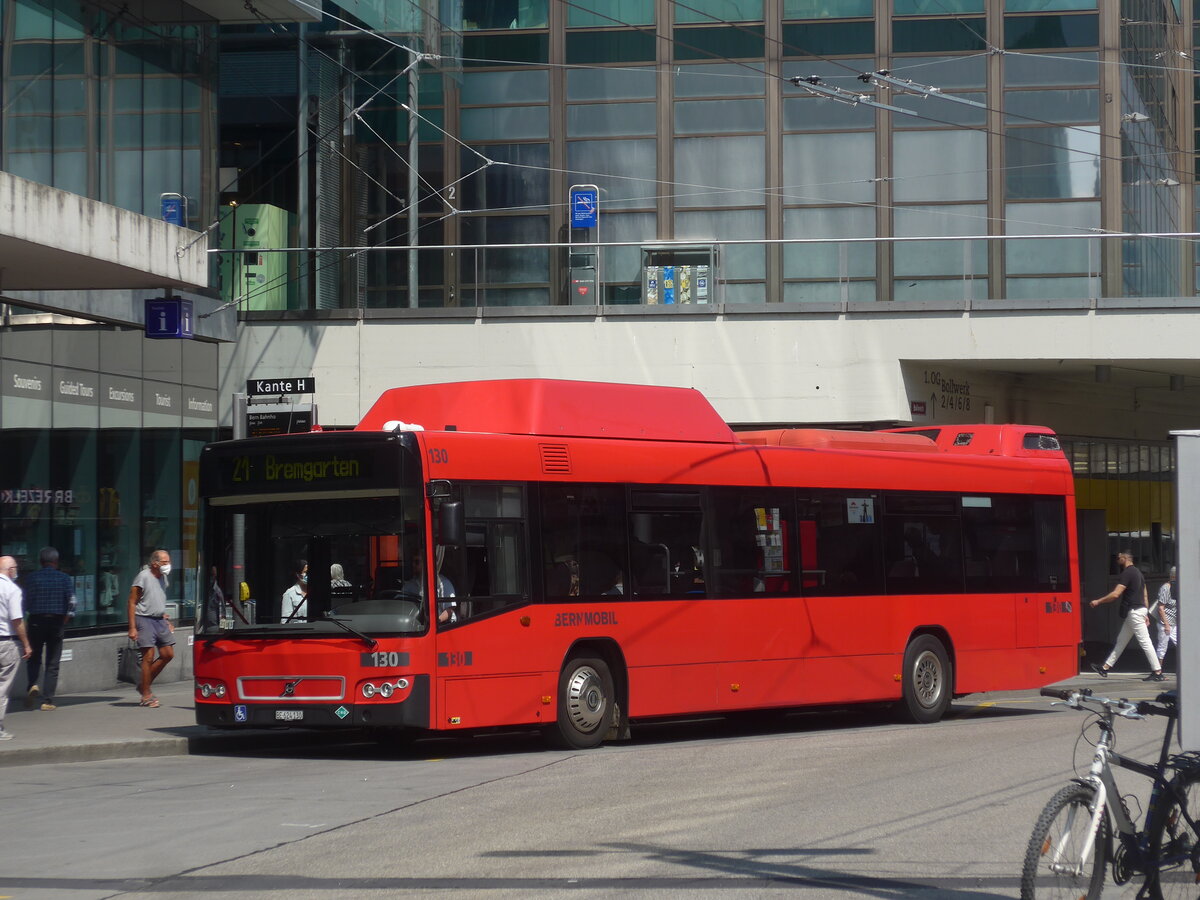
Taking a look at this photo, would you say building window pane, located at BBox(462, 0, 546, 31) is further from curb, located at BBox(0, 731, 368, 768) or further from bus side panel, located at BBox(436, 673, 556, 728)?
bus side panel, located at BBox(436, 673, 556, 728)

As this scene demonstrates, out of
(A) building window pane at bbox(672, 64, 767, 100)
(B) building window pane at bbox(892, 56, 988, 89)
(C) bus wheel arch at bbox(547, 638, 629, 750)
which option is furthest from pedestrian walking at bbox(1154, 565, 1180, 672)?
(C) bus wheel arch at bbox(547, 638, 629, 750)

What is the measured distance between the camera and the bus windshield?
1272 centimetres

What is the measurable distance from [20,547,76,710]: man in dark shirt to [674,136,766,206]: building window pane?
522 inches

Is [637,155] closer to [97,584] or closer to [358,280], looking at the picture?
[358,280]

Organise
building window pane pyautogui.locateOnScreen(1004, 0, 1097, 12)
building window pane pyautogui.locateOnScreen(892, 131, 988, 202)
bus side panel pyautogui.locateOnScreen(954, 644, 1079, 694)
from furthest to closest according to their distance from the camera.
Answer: building window pane pyautogui.locateOnScreen(1004, 0, 1097, 12) < building window pane pyautogui.locateOnScreen(892, 131, 988, 202) < bus side panel pyautogui.locateOnScreen(954, 644, 1079, 694)

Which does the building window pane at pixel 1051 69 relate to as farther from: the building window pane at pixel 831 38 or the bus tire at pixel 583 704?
the bus tire at pixel 583 704

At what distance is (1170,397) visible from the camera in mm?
30297

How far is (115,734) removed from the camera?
14.5 metres

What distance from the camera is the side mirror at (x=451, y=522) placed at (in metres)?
12.4

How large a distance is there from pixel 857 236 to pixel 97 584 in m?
13.4

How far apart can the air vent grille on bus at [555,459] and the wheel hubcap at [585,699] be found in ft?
5.51

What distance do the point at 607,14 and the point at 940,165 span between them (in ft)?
20.3

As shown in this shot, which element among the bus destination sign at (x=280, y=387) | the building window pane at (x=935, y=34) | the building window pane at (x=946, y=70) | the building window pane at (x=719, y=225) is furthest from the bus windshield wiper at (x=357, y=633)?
the building window pane at (x=935, y=34)

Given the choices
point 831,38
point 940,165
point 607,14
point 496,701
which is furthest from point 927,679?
point 607,14
